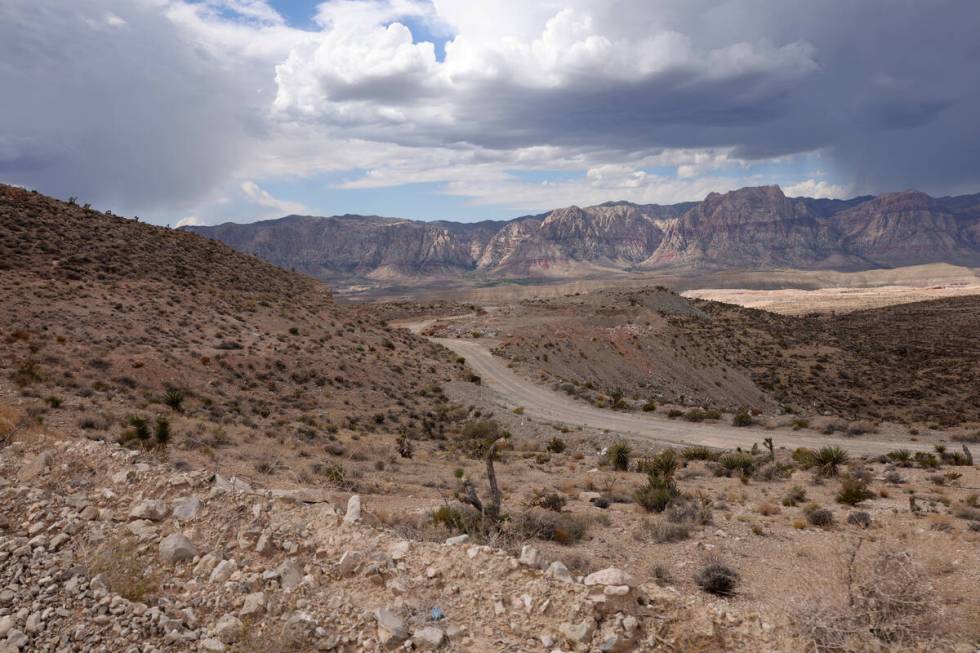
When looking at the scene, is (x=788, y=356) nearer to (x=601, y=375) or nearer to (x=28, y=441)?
(x=601, y=375)

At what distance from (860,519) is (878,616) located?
20.7 ft

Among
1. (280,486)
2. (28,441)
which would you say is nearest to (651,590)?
(280,486)

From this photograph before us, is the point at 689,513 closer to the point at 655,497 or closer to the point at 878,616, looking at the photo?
the point at 655,497

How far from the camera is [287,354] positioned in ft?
112

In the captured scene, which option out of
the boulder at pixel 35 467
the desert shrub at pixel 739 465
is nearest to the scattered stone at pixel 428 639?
the boulder at pixel 35 467

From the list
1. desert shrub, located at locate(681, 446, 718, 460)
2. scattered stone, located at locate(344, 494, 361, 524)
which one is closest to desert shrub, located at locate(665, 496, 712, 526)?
scattered stone, located at locate(344, 494, 361, 524)

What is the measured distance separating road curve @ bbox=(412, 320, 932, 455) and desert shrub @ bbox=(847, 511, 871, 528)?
48.5 feet

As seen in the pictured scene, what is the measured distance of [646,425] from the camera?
105 feet

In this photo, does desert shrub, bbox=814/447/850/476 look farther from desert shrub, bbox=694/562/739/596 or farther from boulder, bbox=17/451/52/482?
→ boulder, bbox=17/451/52/482

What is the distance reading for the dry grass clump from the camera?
6.91 metres

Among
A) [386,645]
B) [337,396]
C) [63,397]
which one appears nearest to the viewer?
[386,645]

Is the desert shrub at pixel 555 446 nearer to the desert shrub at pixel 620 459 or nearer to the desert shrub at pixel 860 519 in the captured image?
the desert shrub at pixel 620 459

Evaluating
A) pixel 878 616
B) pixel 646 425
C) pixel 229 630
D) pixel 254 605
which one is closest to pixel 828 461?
pixel 646 425

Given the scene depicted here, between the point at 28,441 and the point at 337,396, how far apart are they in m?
19.5
